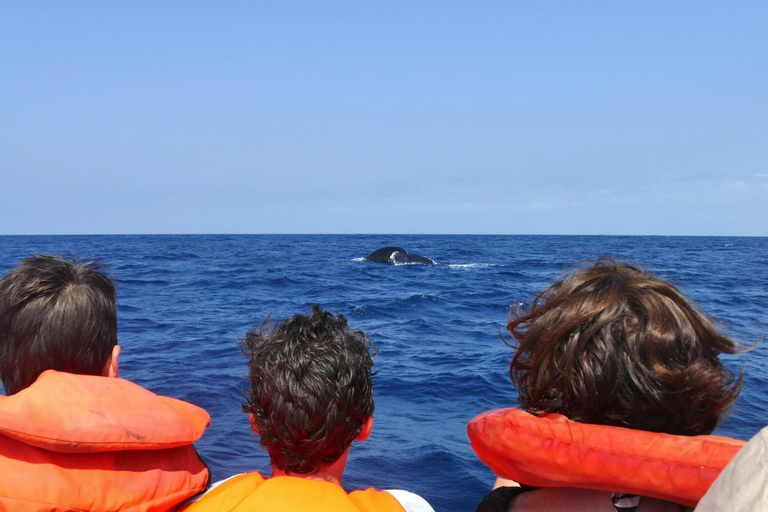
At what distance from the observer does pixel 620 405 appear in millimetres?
1652

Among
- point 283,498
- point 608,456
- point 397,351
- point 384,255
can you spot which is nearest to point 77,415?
point 283,498

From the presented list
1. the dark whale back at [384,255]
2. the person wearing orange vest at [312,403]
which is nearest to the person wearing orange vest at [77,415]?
the person wearing orange vest at [312,403]

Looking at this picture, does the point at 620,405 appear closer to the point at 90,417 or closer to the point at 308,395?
the point at 308,395

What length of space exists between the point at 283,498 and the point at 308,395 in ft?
1.16

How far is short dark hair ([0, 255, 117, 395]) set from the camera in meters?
2.25

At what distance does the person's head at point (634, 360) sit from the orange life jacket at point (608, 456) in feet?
0.23

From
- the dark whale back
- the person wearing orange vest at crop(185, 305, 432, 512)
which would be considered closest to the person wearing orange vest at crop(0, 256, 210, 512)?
the person wearing orange vest at crop(185, 305, 432, 512)

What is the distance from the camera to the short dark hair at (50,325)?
7.37ft

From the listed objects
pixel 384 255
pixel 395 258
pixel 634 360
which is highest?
pixel 634 360

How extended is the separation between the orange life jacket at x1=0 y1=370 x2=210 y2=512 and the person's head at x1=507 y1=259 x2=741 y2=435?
1.21m

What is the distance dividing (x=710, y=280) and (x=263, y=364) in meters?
23.5

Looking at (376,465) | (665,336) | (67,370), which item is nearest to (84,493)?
(67,370)

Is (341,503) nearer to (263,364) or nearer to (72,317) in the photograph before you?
(263,364)

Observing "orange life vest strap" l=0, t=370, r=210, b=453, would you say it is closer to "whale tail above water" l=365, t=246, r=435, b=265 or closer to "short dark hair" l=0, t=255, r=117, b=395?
"short dark hair" l=0, t=255, r=117, b=395
